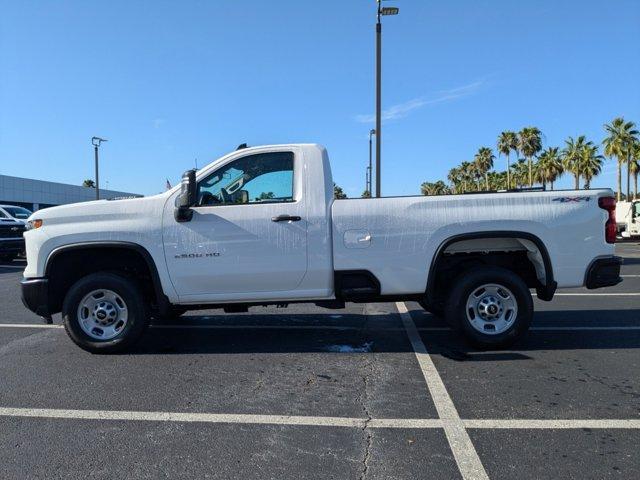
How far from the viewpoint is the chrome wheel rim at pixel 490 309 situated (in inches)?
Answer: 219

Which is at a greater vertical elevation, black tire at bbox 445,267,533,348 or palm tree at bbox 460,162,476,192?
palm tree at bbox 460,162,476,192

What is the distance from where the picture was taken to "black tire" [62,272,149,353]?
5.50m

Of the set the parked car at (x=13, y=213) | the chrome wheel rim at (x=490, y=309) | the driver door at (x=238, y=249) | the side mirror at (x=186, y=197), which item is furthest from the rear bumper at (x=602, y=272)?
the parked car at (x=13, y=213)

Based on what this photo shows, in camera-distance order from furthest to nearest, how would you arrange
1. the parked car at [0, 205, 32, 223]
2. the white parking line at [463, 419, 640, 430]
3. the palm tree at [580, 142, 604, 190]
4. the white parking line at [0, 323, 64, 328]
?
the palm tree at [580, 142, 604, 190]
the parked car at [0, 205, 32, 223]
the white parking line at [0, 323, 64, 328]
the white parking line at [463, 419, 640, 430]

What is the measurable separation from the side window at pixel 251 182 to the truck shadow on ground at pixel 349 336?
67.1 inches

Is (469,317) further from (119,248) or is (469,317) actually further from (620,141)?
(620,141)

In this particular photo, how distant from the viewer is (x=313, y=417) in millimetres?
3898

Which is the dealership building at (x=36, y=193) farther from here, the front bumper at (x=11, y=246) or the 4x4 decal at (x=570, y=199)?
the 4x4 decal at (x=570, y=199)

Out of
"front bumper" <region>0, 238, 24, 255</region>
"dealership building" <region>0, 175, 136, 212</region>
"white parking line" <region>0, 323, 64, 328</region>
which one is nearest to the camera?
"white parking line" <region>0, 323, 64, 328</region>

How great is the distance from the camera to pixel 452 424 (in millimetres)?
3732

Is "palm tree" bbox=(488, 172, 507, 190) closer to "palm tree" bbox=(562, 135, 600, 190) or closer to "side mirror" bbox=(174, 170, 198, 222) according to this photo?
"palm tree" bbox=(562, 135, 600, 190)

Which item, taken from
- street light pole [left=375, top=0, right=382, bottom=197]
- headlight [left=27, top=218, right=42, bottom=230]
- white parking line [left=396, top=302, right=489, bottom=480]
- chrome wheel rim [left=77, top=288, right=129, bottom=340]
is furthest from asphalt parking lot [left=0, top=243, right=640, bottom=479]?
street light pole [left=375, top=0, right=382, bottom=197]

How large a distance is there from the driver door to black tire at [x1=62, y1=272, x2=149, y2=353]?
20.1 inches

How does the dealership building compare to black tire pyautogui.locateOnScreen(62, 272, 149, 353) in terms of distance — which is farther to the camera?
the dealership building
